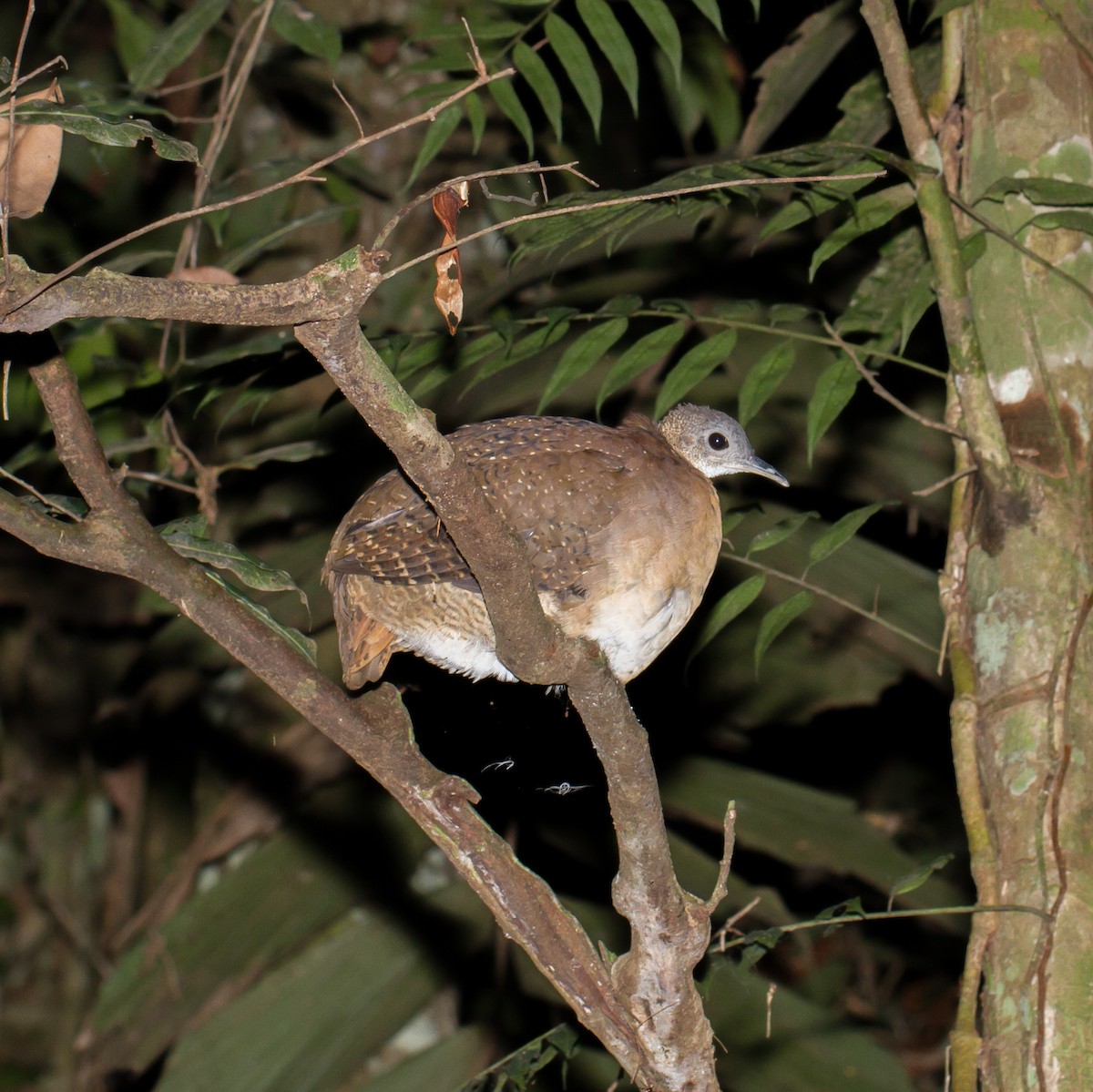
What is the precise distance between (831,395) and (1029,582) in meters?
0.53

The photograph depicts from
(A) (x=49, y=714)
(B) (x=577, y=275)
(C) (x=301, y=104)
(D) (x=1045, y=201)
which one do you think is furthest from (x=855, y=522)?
(A) (x=49, y=714)

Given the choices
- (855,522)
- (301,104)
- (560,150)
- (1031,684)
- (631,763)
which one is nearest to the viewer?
(631,763)

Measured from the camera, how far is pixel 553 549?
106 inches

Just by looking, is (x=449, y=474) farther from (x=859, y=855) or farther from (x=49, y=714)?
(x=49, y=714)

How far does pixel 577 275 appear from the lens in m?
4.27

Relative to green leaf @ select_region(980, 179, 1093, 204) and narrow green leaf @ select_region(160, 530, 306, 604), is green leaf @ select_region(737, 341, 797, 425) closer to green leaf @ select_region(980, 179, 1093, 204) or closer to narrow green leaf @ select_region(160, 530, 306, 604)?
green leaf @ select_region(980, 179, 1093, 204)

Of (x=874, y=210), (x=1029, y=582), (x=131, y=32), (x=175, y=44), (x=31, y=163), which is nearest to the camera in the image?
(x=31, y=163)

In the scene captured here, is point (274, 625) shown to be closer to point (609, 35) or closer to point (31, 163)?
point (31, 163)

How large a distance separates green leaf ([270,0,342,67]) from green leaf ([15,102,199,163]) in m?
1.72

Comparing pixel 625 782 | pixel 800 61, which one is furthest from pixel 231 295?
pixel 800 61

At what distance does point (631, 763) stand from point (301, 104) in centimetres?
385

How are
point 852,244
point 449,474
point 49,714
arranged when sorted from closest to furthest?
point 449,474, point 852,244, point 49,714

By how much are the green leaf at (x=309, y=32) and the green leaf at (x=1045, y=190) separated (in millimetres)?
1735

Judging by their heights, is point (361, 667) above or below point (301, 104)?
below
